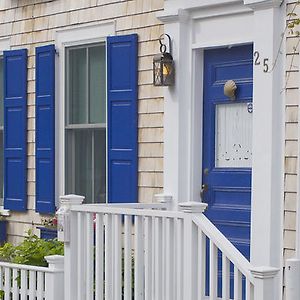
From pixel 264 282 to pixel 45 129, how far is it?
483cm

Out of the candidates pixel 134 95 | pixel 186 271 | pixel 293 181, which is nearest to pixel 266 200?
pixel 293 181

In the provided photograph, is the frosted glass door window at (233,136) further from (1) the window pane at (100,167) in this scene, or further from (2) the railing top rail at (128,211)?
(1) the window pane at (100,167)

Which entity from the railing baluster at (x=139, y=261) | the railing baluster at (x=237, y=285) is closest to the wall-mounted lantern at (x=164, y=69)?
the railing baluster at (x=139, y=261)

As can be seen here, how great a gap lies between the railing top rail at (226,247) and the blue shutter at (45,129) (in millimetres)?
3935

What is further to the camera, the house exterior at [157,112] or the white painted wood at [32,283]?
the white painted wood at [32,283]

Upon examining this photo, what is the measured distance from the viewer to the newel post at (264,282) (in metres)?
5.96

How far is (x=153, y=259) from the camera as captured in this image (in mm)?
6992

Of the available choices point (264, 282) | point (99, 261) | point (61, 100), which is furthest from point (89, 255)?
point (61, 100)

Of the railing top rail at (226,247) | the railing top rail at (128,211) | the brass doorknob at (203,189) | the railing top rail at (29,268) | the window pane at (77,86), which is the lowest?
the railing top rail at (29,268)

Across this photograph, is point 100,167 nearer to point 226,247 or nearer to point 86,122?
point 86,122

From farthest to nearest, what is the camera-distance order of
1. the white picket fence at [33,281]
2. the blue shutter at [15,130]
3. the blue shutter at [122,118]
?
the blue shutter at [15,130] → the blue shutter at [122,118] → the white picket fence at [33,281]

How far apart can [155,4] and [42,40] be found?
182cm

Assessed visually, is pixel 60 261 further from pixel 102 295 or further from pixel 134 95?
pixel 134 95

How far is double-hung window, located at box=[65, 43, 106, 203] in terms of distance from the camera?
9898 millimetres
